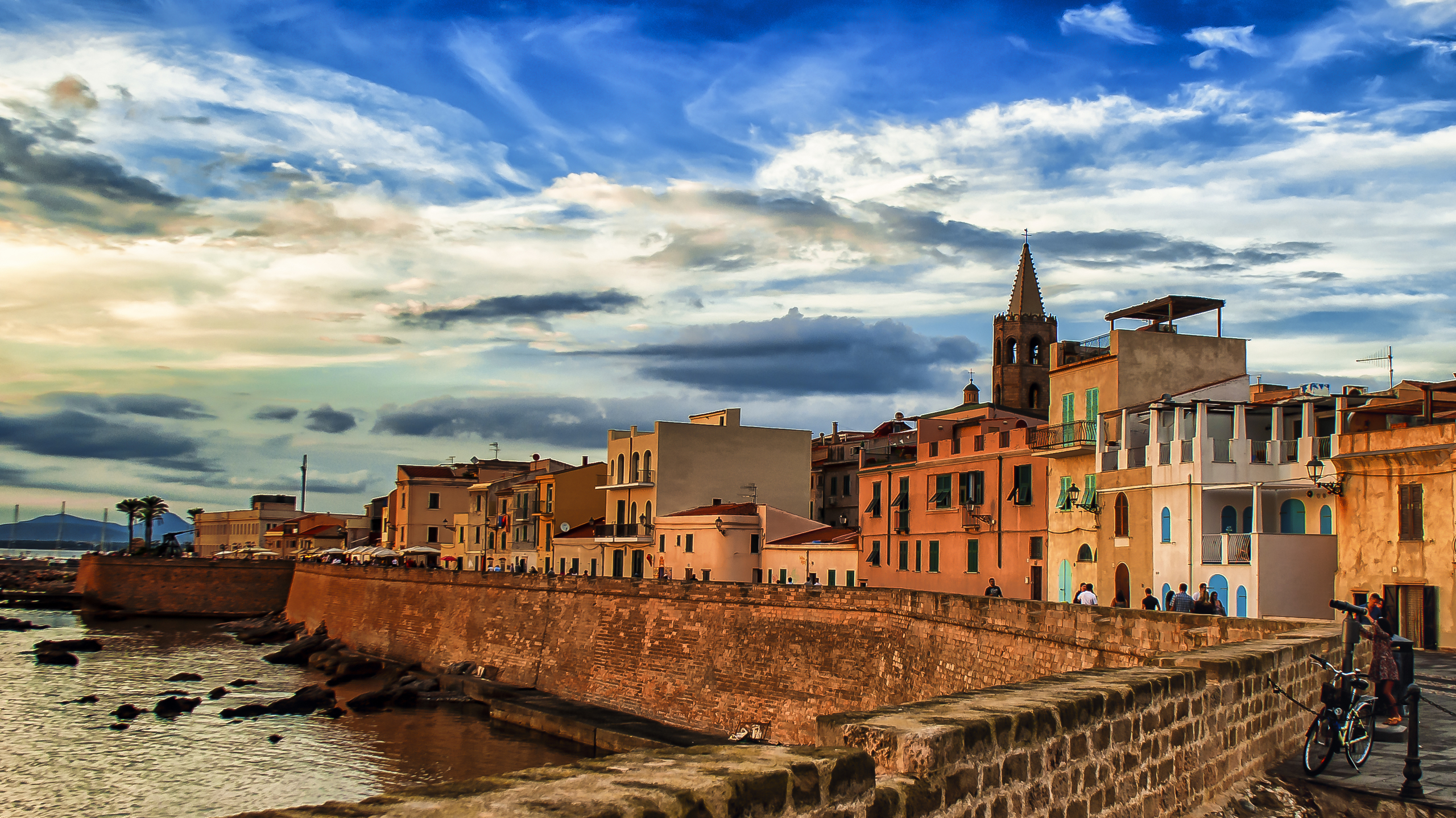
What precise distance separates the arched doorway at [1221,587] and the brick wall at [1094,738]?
19926 mm

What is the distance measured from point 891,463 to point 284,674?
2757 centimetres

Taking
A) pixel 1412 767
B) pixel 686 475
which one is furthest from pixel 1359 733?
pixel 686 475

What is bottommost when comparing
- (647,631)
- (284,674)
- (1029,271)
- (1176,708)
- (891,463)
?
(284,674)

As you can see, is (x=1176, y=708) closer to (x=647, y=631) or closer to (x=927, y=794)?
(x=927, y=794)

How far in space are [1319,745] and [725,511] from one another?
4107 centimetres

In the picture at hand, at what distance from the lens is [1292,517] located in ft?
96.6

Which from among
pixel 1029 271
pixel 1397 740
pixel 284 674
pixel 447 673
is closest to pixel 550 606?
pixel 447 673

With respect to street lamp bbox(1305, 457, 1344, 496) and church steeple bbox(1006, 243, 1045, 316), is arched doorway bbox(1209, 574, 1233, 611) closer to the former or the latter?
street lamp bbox(1305, 457, 1344, 496)

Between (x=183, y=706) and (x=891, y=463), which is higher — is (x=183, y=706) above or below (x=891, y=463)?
below

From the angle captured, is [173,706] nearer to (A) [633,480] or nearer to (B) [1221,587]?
(A) [633,480]

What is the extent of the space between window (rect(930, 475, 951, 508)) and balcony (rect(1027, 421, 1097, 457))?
4159 millimetres

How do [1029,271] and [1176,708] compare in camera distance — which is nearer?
[1176,708]

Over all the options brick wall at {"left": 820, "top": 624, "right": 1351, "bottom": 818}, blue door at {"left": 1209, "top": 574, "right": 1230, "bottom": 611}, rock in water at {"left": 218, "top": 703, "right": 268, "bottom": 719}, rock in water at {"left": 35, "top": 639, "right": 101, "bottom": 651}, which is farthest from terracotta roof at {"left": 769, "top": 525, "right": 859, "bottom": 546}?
brick wall at {"left": 820, "top": 624, "right": 1351, "bottom": 818}

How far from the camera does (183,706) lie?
38.9 metres
